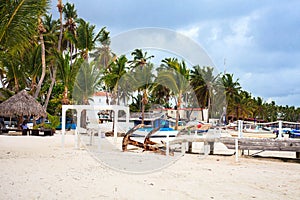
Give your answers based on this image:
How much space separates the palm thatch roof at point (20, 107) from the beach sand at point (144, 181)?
32.1ft

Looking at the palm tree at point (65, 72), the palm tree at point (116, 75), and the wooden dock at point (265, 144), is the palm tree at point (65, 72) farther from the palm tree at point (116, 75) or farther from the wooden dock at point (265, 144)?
the wooden dock at point (265, 144)

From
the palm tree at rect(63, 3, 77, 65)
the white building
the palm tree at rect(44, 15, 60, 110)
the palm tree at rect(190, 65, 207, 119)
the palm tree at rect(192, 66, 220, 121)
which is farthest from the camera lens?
the white building

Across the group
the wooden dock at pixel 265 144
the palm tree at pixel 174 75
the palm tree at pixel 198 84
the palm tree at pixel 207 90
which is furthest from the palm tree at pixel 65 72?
the palm tree at pixel 207 90

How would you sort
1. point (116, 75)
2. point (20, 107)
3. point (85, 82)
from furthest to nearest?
1. point (85, 82)
2. point (116, 75)
3. point (20, 107)

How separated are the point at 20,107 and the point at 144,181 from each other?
13.8 meters

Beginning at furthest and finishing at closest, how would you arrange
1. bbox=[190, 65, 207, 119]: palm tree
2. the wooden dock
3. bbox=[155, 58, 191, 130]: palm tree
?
bbox=[190, 65, 207, 119]: palm tree
bbox=[155, 58, 191, 130]: palm tree
the wooden dock

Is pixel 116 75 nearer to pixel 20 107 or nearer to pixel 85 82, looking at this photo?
pixel 85 82

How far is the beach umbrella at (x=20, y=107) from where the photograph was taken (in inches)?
685

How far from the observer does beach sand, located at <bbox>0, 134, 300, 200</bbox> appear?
4.78 meters

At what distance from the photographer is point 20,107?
57.8 ft

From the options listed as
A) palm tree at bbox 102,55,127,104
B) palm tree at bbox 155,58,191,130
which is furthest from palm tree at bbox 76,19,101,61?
palm tree at bbox 155,58,191,130

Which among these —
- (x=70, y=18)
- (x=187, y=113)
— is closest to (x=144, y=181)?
(x=70, y=18)

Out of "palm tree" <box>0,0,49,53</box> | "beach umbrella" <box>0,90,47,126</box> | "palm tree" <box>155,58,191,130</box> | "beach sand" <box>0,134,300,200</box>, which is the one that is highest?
"palm tree" <box>155,58,191,130</box>

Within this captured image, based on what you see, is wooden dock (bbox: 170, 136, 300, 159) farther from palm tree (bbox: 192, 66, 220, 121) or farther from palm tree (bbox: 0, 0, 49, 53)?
palm tree (bbox: 192, 66, 220, 121)
